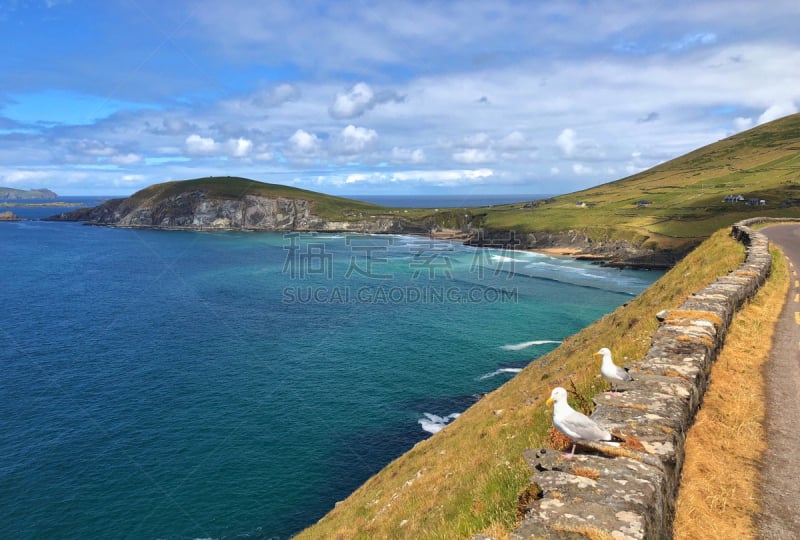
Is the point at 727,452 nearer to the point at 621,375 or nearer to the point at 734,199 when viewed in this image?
the point at 621,375

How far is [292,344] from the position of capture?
66.6 meters

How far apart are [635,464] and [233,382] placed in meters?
53.2

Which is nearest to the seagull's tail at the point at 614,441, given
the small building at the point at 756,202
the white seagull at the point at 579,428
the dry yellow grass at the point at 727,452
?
the white seagull at the point at 579,428

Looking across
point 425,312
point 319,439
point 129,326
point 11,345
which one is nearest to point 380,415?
point 319,439

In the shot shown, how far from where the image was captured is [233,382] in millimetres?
53469

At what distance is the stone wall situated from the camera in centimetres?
700

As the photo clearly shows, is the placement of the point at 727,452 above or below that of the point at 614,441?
below

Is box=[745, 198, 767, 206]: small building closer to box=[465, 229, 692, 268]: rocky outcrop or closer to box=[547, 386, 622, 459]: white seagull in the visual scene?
box=[465, 229, 692, 268]: rocky outcrop

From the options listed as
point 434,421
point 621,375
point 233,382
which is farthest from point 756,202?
point 621,375

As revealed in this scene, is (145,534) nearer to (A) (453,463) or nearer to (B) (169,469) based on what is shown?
(B) (169,469)

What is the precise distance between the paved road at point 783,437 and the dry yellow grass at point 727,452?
22 cm

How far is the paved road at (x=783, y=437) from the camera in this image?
861 cm

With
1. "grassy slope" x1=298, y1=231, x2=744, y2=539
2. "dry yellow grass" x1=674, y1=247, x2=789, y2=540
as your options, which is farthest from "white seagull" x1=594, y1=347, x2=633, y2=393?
"dry yellow grass" x1=674, y1=247, x2=789, y2=540

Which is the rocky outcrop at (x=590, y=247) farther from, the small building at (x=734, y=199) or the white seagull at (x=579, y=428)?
the white seagull at (x=579, y=428)
